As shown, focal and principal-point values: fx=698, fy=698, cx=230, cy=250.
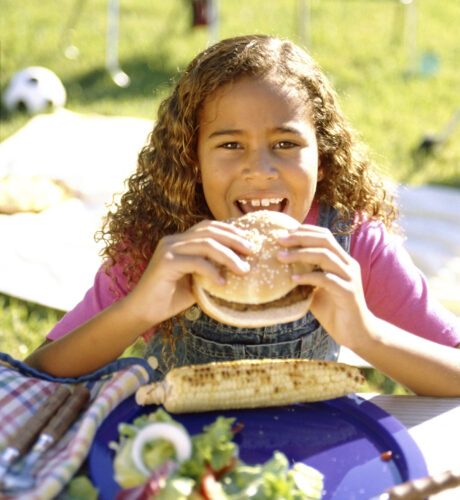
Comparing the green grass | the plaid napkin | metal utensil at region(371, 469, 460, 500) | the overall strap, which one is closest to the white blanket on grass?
the green grass

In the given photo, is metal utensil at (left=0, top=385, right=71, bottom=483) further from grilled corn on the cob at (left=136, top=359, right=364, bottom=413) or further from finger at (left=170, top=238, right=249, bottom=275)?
finger at (left=170, top=238, right=249, bottom=275)

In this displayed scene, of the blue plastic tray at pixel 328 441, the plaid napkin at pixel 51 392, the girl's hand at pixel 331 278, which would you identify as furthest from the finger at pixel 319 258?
the plaid napkin at pixel 51 392

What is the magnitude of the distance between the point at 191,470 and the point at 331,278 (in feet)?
1.70

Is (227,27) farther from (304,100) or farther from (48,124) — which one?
(304,100)

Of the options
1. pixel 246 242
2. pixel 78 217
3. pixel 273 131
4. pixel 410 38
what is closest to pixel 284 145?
pixel 273 131

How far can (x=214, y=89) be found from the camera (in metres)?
1.87

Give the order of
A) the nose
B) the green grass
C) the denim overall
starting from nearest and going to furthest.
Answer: the nose → the denim overall → the green grass

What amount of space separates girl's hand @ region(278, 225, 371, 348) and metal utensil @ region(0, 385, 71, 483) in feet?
1.69

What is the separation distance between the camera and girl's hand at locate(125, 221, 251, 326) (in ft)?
4.60

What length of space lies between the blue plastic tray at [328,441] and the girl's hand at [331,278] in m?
0.16

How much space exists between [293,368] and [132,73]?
5728 millimetres

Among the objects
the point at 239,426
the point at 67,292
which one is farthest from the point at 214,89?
the point at 67,292

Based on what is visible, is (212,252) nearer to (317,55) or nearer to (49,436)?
(49,436)

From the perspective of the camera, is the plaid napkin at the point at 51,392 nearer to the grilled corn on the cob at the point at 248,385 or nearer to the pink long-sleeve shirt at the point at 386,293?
the grilled corn on the cob at the point at 248,385
